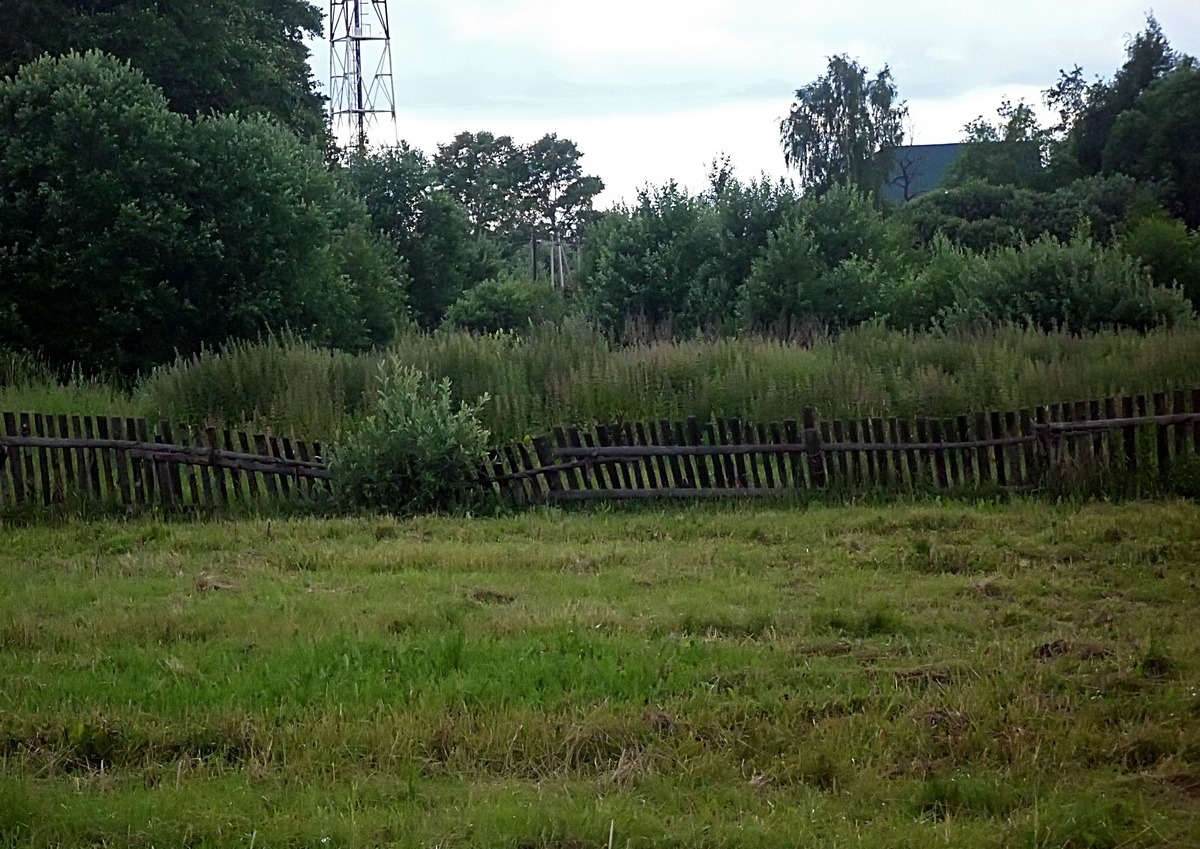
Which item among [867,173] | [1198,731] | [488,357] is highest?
[867,173]

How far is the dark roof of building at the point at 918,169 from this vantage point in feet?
214

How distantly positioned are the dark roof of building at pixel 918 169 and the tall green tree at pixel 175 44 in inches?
1502

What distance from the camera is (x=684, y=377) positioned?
1619 centimetres

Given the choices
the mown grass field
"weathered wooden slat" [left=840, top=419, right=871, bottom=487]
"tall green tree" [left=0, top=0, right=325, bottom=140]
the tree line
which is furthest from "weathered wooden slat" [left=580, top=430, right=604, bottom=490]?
"tall green tree" [left=0, top=0, right=325, bottom=140]

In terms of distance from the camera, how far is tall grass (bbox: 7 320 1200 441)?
1418 cm

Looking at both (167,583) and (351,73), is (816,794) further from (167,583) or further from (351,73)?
(351,73)

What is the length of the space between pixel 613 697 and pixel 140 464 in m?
7.81

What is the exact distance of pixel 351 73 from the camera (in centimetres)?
3631

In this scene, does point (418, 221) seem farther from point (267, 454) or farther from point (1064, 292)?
point (267, 454)

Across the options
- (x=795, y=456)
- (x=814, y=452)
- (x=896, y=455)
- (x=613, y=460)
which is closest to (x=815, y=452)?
(x=814, y=452)

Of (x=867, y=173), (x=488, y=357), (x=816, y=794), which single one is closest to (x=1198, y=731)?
(x=816, y=794)

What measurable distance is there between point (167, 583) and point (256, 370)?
9.22 metres

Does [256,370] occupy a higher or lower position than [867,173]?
lower

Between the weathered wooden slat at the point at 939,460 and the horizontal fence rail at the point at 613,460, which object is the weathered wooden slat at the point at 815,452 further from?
the weathered wooden slat at the point at 939,460
